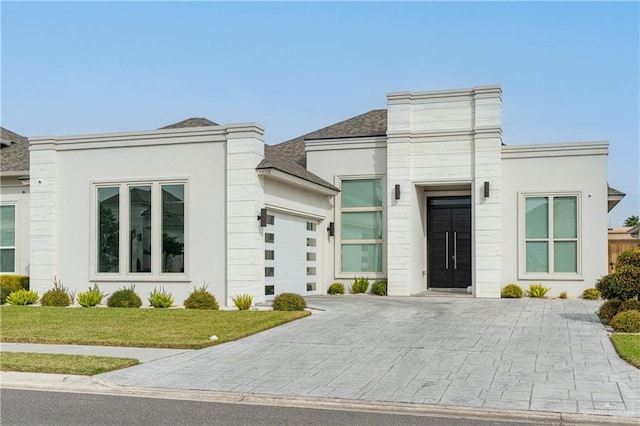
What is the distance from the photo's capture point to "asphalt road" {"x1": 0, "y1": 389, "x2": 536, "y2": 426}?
328 inches

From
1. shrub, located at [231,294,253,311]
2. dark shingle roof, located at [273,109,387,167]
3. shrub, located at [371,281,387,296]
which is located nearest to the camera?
shrub, located at [231,294,253,311]

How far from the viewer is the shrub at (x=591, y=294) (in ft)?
71.3

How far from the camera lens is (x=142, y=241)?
66.2 ft

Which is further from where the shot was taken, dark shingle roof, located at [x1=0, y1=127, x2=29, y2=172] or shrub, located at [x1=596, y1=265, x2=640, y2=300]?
dark shingle roof, located at [x1=0, y1=127, x2=29, y2=172]

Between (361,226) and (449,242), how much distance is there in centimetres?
314

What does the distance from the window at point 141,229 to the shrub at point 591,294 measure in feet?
38.6

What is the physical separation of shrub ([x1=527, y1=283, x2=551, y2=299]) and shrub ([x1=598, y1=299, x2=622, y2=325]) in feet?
19.9

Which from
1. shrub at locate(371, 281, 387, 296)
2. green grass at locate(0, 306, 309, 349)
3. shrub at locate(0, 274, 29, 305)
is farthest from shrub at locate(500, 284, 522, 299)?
shrub at locate(0, 274, 29, 305)

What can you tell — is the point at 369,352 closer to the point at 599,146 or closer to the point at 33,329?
the point at 33,329

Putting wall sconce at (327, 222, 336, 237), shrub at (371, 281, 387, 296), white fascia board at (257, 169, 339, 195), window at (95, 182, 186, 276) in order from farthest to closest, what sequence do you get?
wall sconce at (327, 222, 336, 237) < shrub at (371, 281, 387, 296) < window at (95, 182, 186, 276) < white fascia board at (257, 169, 339, 195)

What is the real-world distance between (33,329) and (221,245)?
17.9 ft

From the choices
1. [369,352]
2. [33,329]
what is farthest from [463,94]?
[33,329]

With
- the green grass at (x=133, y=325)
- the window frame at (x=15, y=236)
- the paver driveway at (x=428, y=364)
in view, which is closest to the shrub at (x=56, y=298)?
the green grass at (x=133, y=325)

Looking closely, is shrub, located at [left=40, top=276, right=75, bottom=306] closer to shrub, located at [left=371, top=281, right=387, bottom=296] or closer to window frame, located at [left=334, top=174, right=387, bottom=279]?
window frame, located at [left=334, top=174, right=387, bottom=279]
